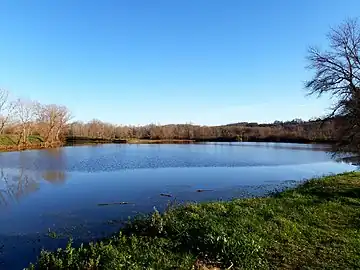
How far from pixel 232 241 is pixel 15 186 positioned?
14.6 meters

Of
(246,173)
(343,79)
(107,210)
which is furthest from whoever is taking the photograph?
(246,173)

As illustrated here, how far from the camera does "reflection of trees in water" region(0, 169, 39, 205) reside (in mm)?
14492

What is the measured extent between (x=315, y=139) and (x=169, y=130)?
37592 millimetres

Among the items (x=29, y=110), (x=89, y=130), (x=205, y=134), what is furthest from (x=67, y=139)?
(x=205, y=134)

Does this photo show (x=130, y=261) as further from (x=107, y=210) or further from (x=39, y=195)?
(x=39, y=195)

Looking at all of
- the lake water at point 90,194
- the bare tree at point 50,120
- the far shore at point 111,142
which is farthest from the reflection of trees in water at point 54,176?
the bare tree at point 50,120

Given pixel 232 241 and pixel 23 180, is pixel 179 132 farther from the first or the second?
pixel 232 241

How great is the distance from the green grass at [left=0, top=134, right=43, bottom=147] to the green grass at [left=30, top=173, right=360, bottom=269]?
48992mm

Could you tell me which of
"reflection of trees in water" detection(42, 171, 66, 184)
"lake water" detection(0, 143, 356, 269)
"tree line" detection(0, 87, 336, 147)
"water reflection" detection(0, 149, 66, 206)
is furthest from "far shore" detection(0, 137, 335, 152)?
"lake water" detection(0, 143, 356, 269)

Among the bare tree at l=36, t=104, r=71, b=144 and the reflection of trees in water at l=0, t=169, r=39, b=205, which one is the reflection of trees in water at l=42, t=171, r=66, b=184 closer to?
the reflection of trees in water at l=0, t=169, r=39, b=205

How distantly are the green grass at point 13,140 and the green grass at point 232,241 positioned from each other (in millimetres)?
48992

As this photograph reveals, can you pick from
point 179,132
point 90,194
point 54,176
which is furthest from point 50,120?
point 90,194

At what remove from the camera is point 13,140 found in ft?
174

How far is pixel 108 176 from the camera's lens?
66.8 feet
